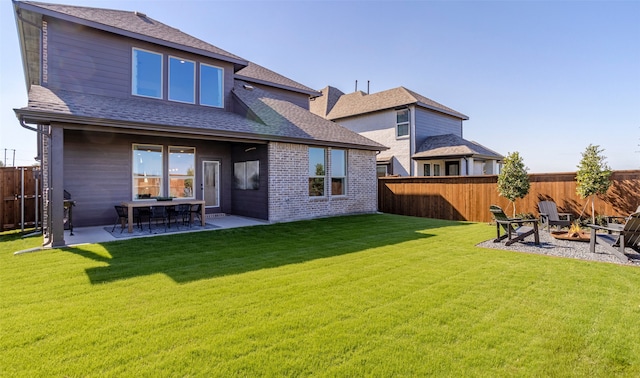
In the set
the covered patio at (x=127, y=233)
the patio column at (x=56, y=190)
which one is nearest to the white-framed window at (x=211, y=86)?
the covered patio at (x=127, y=233)

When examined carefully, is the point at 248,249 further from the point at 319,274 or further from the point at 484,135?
the point at 484,135

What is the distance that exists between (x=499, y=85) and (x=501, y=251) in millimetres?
12564

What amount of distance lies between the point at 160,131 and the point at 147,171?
2.83 meters

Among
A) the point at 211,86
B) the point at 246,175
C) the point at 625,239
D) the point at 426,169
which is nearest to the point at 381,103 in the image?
the point at 426,169

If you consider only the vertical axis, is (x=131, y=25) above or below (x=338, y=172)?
above

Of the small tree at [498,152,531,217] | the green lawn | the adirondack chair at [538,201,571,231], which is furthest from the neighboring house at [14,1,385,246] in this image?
the adirondack chair at [538,201,571,231]

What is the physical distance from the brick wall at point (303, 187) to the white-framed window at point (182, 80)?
4.01 meters

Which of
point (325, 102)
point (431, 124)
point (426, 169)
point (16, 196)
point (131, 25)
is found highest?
point (325, 102)

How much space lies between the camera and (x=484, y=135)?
24.7 metres

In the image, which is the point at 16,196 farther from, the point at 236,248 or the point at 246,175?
the point at 236,248

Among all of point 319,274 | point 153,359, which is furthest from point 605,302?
point 153,359

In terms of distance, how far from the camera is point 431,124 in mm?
20859

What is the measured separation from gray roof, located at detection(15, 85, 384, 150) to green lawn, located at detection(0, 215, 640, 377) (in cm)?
327

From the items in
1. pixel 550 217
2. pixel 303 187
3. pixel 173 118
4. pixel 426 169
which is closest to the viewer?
pixel 550 217
